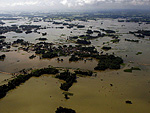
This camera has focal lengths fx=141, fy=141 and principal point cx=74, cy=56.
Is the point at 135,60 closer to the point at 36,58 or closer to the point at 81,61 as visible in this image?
the point at 81,61

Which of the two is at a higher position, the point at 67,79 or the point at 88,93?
the point at 67,79

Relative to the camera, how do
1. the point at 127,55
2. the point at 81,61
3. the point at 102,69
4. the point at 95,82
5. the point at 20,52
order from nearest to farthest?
the point at 95,82 < the point at 102,69 < the point at 81,61 < the point at 127,55 < the point at 20,52

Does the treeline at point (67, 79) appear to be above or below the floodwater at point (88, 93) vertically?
above

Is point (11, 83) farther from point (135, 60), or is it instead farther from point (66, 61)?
point (135, 60)

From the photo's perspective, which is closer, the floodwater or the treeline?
the floodwater

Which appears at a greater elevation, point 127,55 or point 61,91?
point 127,55

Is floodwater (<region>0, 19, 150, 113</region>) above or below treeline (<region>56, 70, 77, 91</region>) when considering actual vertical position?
below

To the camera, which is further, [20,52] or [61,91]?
[20,52]

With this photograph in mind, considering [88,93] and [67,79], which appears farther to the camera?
[67,79]

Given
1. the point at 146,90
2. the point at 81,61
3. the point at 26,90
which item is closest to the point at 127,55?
the point at 81,61

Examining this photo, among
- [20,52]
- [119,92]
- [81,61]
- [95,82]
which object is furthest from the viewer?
[20,52]

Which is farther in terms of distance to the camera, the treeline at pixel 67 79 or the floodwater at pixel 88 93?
the treeline at pixel 67 79
